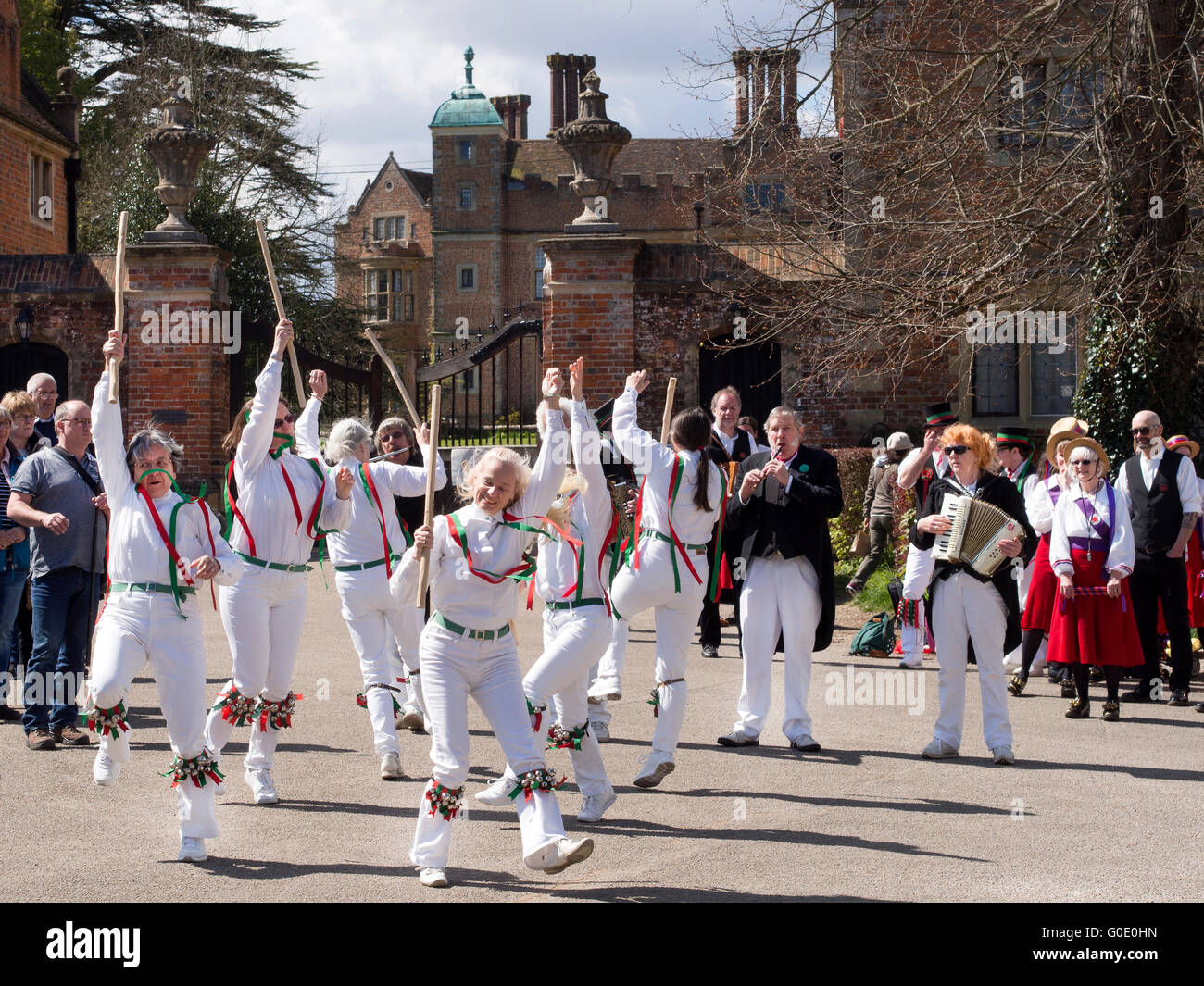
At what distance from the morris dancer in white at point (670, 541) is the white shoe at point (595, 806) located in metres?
0.83

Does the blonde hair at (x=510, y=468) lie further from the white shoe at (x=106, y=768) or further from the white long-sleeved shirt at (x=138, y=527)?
the white shoe at (x=106, y=768)

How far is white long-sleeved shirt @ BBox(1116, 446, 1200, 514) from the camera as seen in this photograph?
10.5m

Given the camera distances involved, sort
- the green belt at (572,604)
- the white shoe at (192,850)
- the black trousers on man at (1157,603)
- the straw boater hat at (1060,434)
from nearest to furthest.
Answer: the white shoe at (192,850)
the green belt at (572,604)
the black trousers on man at (1157,603)
the straw boater hat at (1060,434)

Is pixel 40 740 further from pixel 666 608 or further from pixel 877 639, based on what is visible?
pixel 877 639

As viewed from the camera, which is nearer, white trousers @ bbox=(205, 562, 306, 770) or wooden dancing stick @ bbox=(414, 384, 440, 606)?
wooden dancing stick @ bbox=(414, 384, 440, 606)

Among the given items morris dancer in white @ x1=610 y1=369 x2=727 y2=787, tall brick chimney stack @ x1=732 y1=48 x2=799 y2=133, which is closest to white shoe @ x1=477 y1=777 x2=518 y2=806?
morris dancer in white @ x1=610 y1=369 x2=727 y2=787

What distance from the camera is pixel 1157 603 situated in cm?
1056

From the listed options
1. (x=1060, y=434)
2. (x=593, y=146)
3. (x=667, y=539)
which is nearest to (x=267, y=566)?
(x=667, y=539)

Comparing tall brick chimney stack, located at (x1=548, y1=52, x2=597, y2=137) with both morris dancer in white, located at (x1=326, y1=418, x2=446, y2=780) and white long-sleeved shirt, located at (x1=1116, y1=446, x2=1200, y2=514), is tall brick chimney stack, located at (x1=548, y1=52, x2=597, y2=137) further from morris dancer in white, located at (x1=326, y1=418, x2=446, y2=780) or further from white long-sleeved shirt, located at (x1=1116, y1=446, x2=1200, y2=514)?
morris dancer in white, located at (x1=326, y1=418, x2=446, y2=780)

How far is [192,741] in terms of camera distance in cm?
611

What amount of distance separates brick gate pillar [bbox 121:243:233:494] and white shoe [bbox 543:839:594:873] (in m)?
12.0

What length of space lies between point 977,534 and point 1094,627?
2.09 meters

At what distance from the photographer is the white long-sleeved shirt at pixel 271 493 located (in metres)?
6.88

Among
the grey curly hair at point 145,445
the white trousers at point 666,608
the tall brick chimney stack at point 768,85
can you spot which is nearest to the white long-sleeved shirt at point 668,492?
the white trousers at point 666,608
